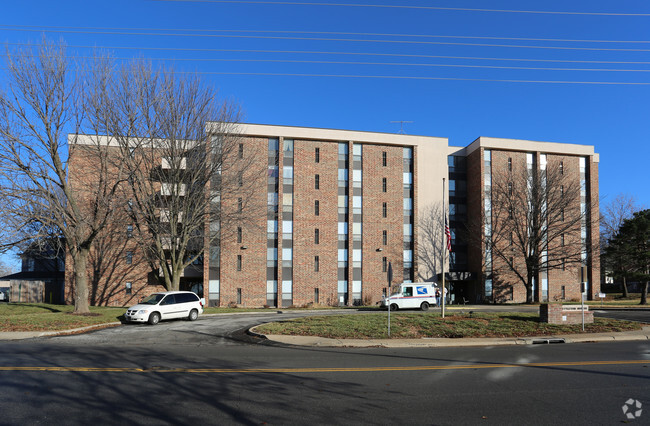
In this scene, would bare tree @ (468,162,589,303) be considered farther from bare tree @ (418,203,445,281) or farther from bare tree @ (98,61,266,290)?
bare tree @ (98,61,266,290)

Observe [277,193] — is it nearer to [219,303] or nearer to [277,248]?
[277,248]

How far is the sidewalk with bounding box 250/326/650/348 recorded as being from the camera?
15.7 meters

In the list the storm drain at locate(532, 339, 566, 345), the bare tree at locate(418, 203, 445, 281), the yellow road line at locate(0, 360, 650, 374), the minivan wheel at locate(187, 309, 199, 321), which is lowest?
the minivan wheel at locate(187, 309, 199, 321)

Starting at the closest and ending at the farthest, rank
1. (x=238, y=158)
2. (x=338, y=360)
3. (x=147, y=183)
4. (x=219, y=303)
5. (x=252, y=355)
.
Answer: (x=338, y=360) → (x=252, y=355) → (x=147, y=183) → (x=238, y=158) → (x=219, y=303)

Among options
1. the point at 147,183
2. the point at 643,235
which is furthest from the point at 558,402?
the point at 643,235

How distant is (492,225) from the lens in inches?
1875

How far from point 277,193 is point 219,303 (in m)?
11.6

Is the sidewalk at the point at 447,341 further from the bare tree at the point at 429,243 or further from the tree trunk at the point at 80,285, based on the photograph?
the bare tree at the point at 429,243

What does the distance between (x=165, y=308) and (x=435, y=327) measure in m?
13.0

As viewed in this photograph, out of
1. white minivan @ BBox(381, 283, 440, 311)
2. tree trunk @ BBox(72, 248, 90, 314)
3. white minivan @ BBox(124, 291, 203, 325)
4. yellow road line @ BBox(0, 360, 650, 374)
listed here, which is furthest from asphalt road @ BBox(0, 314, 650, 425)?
white minivan @ BBox(381, 283, 440, 311)

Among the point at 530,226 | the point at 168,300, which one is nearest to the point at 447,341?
the point at 168,300

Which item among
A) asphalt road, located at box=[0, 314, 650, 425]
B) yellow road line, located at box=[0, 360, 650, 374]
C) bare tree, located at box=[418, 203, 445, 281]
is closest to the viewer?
asphalt road, located at box=[0, 314, 650, 425]

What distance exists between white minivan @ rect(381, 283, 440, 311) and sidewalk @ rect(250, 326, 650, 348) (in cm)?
1473

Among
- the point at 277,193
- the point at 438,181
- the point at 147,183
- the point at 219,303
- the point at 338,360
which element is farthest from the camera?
the point at 438,181
